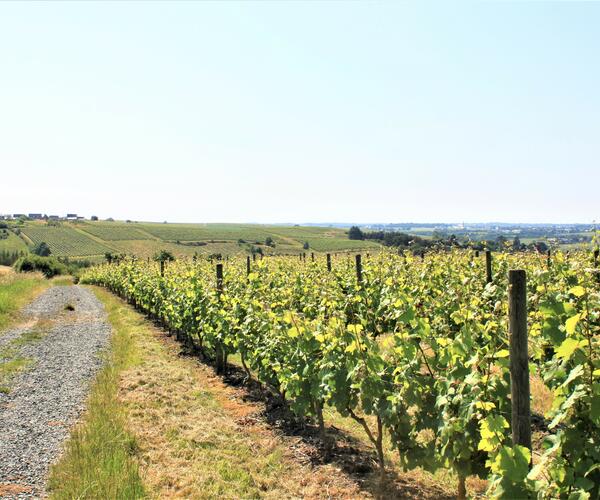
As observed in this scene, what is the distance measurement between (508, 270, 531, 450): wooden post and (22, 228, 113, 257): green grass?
88210mm

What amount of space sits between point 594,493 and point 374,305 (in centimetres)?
642

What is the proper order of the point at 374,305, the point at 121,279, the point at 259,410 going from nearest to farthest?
1. the point at 259,410
2. the point at 374,305
3. the point at 121,279

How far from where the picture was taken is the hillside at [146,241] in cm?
8556

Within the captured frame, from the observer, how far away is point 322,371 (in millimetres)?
4949

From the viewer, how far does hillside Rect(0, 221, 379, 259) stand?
85.6 meters

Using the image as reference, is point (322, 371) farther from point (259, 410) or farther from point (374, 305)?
point (374, 305)

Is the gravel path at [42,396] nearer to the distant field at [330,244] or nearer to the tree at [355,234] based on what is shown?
the distant field at [330,244]

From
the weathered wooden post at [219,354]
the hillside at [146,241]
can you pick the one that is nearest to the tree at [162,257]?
the weathered wooden post at [219,354]

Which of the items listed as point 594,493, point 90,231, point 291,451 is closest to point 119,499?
point 291,451

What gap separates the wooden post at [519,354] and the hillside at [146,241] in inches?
2939

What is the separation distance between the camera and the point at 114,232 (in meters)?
110

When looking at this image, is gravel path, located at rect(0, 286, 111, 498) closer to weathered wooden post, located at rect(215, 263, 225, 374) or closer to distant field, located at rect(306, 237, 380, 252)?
weathered wooden post, located at rect(215, 263, 225, 374)

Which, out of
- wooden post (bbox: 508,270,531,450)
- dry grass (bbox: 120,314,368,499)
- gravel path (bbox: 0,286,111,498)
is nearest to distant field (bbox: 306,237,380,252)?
gravel path (bbox: 0,286,111,498)

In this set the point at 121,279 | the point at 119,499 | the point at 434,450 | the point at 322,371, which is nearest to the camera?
the point at 434,450
